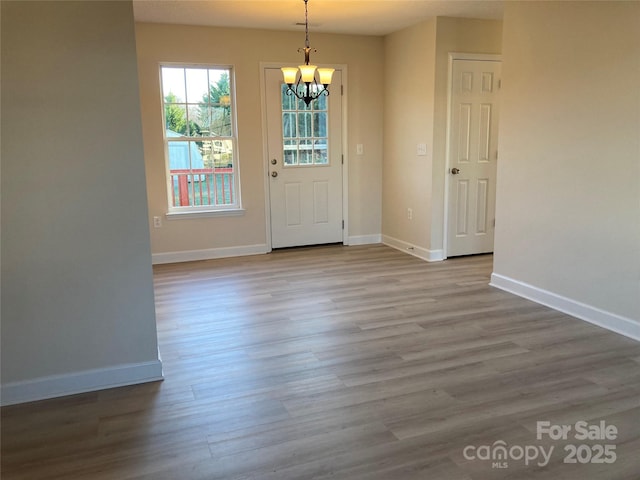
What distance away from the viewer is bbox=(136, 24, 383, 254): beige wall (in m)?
5.11

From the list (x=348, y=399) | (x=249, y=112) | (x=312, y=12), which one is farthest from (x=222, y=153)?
(x=348, y=399)

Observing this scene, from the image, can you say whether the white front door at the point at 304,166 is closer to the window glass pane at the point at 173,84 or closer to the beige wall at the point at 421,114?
the beige wall at the point at 421,114

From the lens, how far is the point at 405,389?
→ 8.54ft

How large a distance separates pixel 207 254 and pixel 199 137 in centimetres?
128

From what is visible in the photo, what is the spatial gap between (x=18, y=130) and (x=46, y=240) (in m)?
0.53

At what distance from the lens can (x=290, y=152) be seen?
5762 millimetres

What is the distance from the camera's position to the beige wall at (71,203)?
91.5 inches

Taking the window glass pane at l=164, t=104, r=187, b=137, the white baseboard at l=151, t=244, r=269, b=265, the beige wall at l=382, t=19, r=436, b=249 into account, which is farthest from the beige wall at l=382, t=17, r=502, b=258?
the window glass pane at l=164, t=104, r=187, b=137

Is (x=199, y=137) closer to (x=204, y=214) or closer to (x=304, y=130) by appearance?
(x=204, y=214)

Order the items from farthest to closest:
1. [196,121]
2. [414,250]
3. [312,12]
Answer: [414,250] → [196,121] → [312,12]

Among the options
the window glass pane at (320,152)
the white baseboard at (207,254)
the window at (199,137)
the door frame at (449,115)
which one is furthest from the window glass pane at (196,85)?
the door frame at (449,115)

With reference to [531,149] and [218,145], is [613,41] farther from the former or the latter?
[218,145]

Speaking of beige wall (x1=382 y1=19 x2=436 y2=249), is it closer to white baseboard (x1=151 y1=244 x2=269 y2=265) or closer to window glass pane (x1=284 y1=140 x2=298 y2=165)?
window glass pane (x1=284 y1=140 x2=298 y2=165)

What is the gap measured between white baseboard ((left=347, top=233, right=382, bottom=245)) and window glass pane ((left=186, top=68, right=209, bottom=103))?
2.37 m
